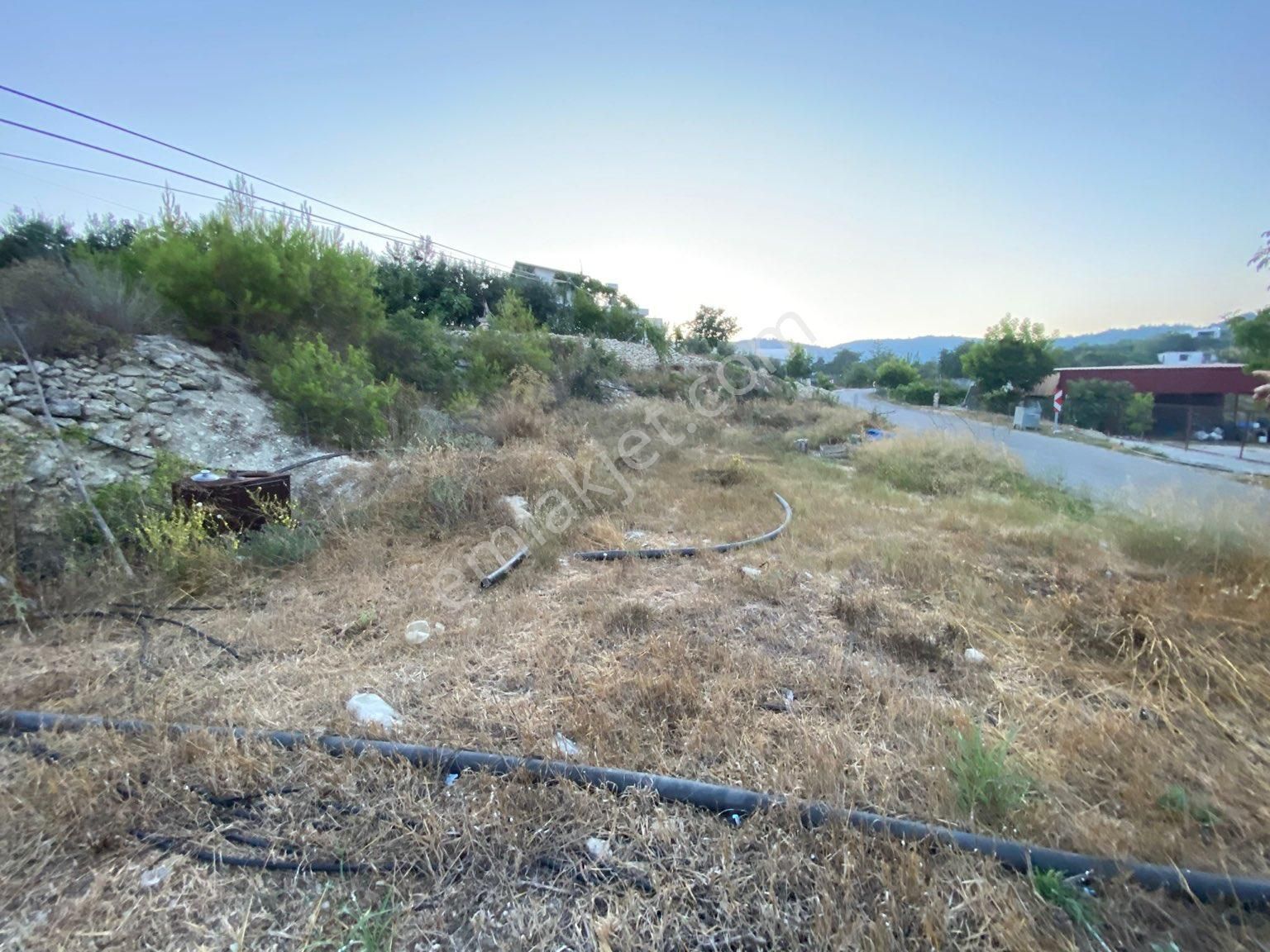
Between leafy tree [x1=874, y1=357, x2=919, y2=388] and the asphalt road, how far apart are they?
27.2 meters

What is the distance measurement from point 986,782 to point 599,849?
3.98 feet

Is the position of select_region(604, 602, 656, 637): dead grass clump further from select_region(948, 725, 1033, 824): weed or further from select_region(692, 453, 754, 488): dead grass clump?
select_region(692, 453, 754, 488): dead grass clump

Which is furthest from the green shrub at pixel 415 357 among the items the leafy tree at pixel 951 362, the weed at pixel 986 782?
the leafy tree at pixel 951 362

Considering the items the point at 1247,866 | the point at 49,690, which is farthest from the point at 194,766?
the point at 1247,866

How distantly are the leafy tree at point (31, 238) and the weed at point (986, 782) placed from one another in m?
15.3

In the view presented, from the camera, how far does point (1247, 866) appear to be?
1.46 meters

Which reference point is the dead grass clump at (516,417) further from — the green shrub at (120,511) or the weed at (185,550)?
the weed at (185,550)

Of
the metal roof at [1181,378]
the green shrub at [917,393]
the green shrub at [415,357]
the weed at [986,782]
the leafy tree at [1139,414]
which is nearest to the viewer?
the weed at [986,782]

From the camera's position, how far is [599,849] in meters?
1.57

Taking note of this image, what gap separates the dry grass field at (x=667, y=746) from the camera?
4.56 ft

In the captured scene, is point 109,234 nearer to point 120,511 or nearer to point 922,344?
point 120,511

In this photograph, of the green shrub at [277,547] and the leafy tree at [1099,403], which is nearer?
the green shrub at [277,547]

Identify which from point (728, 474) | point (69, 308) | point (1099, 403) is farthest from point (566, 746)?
point (1099, 403)

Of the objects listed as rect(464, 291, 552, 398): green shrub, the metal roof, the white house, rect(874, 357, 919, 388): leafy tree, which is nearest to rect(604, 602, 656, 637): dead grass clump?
rect(464, 291, 552, 398): green shrub
